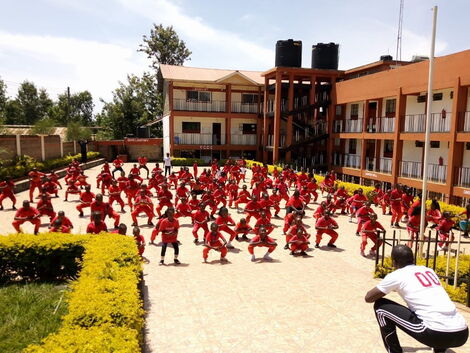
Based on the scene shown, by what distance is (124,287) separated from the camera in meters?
5.54

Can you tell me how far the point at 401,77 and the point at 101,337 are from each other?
22.8 m

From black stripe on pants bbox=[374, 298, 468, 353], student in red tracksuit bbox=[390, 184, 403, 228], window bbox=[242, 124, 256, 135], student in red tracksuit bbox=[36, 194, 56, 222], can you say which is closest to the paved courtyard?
black stripe on pants bbox=[374, 298, 468, 353]

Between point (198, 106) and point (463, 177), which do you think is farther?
point (198, 106)

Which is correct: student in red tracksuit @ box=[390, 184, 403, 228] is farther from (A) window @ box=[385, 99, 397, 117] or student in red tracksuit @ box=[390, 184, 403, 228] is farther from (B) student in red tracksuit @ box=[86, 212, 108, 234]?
(A) window @ box=[385, 99, 397, 117]

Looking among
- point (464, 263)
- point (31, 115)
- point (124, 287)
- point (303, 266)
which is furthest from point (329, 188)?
point (31, 115)

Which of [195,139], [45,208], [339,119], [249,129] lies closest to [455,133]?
[339,119]

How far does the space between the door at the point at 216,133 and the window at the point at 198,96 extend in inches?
105

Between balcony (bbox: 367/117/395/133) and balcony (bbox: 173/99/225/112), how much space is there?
1646 cm

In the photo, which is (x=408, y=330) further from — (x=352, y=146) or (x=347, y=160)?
(x=352, y=146)

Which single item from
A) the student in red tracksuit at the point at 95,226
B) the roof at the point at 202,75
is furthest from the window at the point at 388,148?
the student in red tracksuit at the point at 95,226

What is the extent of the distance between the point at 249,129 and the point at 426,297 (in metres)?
36.5

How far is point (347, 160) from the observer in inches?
1125

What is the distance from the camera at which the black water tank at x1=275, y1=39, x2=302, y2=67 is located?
3291 centimetres

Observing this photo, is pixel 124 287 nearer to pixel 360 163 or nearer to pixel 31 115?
pixel 360 163
